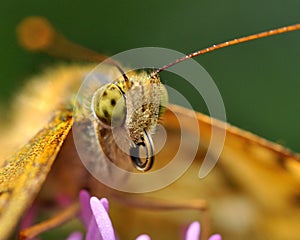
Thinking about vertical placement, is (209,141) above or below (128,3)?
below

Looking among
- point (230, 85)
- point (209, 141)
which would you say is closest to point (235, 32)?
point (230, 85)

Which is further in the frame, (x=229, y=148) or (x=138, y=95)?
(x=229, y=148)

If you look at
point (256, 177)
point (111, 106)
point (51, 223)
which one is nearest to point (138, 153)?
point (111, 106)

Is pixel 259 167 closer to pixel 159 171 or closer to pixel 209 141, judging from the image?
pixel 209 141

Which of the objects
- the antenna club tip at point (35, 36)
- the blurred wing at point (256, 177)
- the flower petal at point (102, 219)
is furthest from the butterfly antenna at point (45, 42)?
the flower petal at point (102, 219)

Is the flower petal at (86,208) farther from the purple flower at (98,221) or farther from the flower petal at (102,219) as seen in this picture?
the flower petal at (102,219)

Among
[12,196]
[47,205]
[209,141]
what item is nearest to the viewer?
[12,196]
